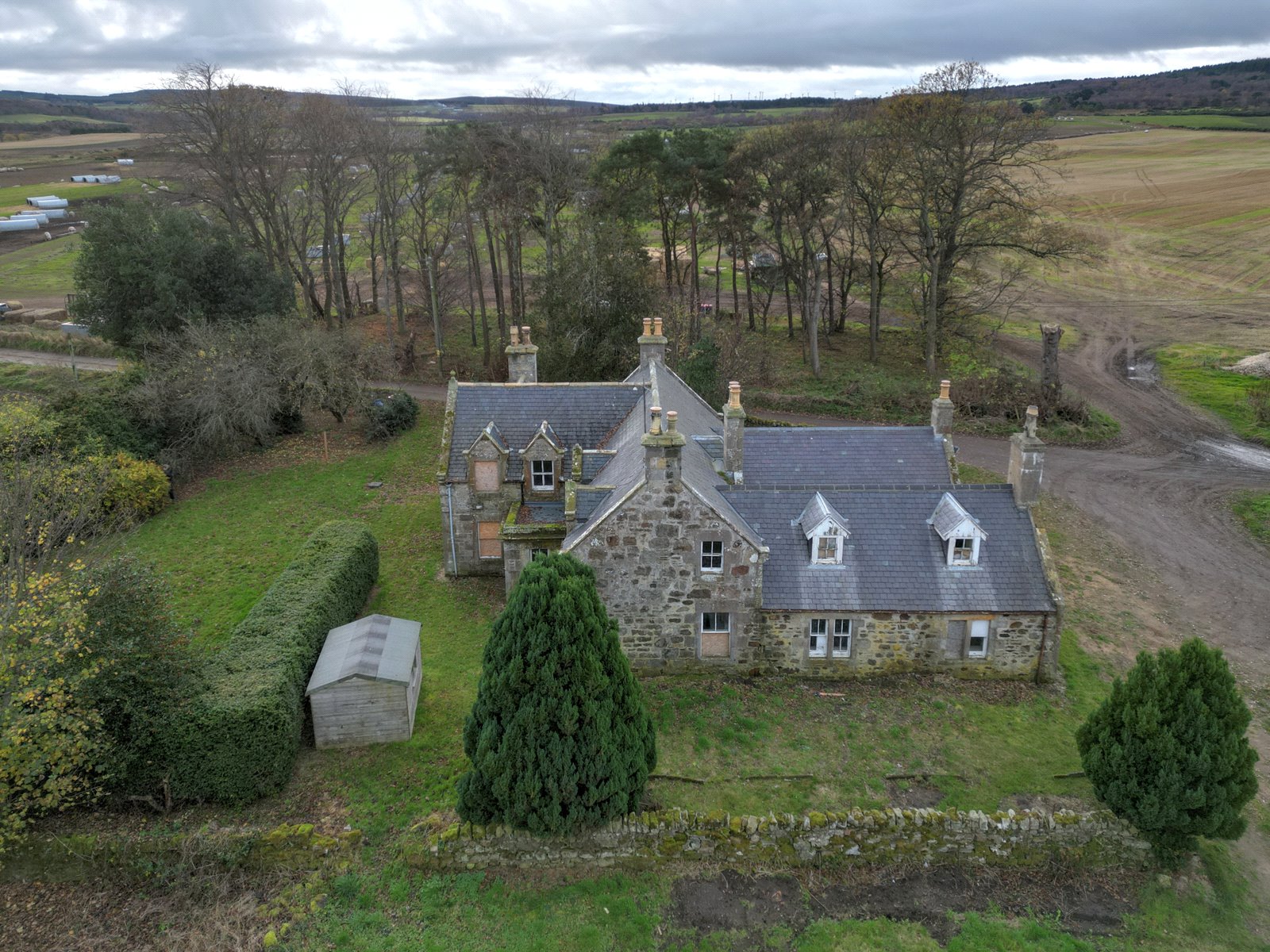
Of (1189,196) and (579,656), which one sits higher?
(1189,196)

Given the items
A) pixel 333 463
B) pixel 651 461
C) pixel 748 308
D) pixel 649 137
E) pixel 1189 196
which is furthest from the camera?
pixel 1189 196

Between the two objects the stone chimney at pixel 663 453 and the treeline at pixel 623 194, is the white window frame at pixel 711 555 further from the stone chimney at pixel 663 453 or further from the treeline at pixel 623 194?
the treeline at pixel 623 194

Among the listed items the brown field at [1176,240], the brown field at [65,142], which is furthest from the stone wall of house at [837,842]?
the brown field at [65,142]

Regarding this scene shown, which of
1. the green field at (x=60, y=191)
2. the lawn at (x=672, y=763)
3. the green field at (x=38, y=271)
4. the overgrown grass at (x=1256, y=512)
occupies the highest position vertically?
the green field at (x=60, y=191)

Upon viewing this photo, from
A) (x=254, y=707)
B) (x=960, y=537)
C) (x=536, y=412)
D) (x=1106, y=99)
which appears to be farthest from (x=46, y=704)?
→ (x=1106, y=99)

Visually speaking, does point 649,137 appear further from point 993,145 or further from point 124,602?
point 124,602

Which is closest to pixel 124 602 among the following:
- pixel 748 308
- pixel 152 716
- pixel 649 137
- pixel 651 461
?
pixel 152 716

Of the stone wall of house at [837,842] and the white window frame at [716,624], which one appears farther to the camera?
the white window frame at [716,624]
